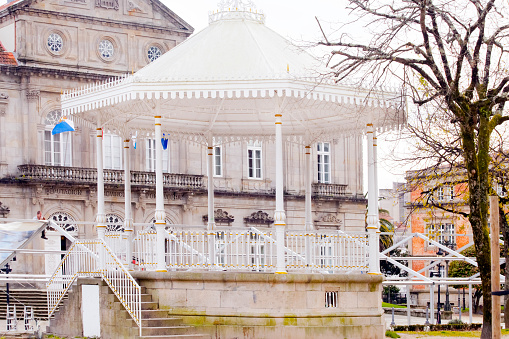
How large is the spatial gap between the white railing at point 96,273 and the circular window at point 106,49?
850 inches

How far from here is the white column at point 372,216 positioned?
18.2m

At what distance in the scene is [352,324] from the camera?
17.5 meters

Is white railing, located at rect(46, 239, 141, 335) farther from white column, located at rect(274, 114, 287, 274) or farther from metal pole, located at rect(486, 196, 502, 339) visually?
metal pole, located at rect(486, 196, 502, 339)

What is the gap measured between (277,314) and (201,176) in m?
25.6

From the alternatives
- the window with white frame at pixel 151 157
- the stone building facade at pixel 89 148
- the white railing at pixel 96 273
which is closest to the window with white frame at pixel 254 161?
the stone building facade at pixel 89 148

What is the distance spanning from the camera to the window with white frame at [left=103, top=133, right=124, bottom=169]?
4006 cm

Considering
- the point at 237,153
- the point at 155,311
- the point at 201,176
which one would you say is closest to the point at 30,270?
the point at 201,176

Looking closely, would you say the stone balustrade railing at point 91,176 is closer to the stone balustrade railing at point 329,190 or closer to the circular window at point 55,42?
the circular window at point 55,42

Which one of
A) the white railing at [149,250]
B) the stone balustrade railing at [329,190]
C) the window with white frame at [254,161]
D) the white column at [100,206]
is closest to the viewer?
the white railing at [149,250]

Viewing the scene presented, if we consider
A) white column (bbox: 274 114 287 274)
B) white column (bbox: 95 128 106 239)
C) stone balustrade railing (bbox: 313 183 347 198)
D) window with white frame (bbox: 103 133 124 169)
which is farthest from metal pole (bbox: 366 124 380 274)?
stone balustrade railing (bbox: 313 183 347 198)

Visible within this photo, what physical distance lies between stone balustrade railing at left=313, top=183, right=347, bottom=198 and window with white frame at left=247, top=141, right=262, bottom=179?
2.89m

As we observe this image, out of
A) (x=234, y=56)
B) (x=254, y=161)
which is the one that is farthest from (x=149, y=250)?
(x=254, y=161)

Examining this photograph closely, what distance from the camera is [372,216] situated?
1830 centimetres

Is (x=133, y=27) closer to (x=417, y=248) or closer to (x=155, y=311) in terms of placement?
(x=155, y=311)
